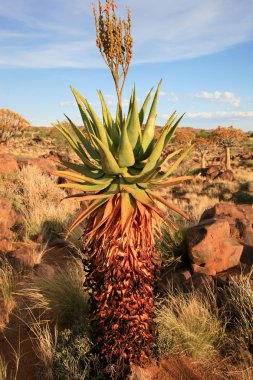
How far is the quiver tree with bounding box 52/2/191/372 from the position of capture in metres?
2.17

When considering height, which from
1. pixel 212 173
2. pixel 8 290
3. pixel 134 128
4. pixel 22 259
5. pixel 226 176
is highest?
→ pixel 134 128

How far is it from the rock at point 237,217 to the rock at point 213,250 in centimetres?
74

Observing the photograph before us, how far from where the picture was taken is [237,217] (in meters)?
6.09

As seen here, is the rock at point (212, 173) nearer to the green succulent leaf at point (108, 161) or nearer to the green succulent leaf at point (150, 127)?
the green succulent leaf at point (150, 127)

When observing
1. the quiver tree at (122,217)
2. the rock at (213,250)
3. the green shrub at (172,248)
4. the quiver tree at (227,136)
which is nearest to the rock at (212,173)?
the quiver tree at (227,136)

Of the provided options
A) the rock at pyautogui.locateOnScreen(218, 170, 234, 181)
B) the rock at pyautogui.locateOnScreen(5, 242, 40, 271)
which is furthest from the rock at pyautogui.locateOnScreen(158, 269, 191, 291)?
the rock at pyautogui.locateOnScreen(218, 170, 234, 181)

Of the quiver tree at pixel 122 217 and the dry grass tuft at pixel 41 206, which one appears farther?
the dry grass tuft at pixel 41 206

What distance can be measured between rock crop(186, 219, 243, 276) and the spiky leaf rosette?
2.43 meters

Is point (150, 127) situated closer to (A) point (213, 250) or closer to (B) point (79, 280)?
(B) point (79, 280)

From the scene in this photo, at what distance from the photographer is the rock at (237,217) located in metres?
5.72

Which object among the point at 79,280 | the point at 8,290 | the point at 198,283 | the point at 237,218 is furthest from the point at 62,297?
the point at 237,218

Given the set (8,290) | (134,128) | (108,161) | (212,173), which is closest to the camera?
(108,161)

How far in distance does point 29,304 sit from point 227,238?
3086 mm

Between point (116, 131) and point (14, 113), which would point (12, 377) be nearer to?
point (116, 131)
